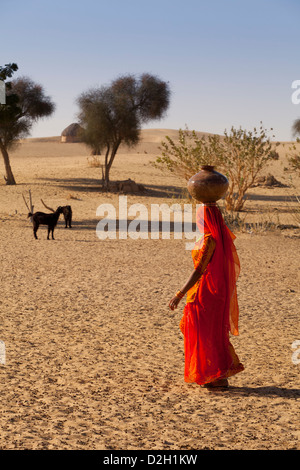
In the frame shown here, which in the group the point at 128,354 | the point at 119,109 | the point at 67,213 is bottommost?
the point at 128,354

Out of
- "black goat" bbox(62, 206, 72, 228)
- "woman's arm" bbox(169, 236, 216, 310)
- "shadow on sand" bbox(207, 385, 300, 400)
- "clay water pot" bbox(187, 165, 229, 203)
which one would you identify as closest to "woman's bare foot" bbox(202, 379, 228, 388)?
"shadow on sand" bbox(207, 385, 300, 400)

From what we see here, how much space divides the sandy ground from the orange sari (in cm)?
26

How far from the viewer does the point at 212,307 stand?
4469mm

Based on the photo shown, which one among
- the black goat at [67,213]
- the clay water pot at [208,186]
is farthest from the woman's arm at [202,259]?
the black goat at [67,213]

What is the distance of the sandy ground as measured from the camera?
3.86 m

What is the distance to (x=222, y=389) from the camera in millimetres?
4625

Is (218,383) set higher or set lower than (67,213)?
lower

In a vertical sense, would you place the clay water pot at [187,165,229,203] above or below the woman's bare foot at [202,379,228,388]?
above

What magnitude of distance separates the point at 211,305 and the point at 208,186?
3.14 ft

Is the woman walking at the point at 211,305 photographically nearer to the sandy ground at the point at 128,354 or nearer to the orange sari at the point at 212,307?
the orange sari at the point at 212,307

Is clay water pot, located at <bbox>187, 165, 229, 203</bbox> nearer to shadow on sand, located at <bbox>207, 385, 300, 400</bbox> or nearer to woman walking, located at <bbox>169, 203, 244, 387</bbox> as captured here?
woman walking, located at <bbox>169, 203, 244, 387</bbox>

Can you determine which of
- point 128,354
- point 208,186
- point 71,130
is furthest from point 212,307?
point 71,130

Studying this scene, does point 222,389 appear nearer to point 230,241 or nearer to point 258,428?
point 258,428

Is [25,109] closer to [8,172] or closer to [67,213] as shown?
[8,172]
